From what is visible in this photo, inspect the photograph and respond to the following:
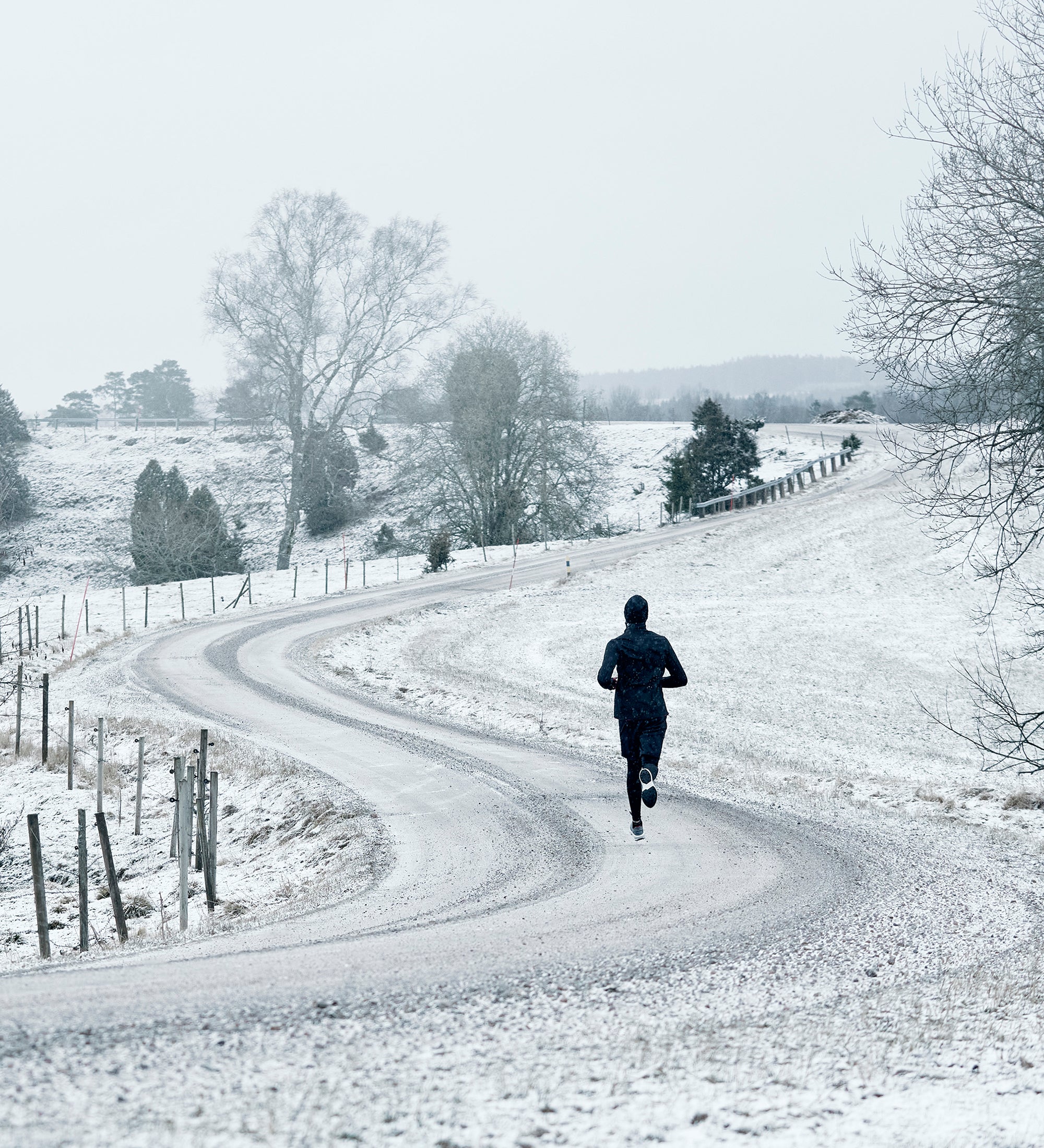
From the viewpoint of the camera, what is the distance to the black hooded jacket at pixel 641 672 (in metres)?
9.03

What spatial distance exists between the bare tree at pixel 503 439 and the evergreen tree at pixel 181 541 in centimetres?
892

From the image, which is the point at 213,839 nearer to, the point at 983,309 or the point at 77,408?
the point at 983,309

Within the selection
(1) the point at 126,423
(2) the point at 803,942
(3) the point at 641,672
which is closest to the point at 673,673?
(3) the point at 641,672

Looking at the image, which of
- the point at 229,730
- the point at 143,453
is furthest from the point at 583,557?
the point at 143,453

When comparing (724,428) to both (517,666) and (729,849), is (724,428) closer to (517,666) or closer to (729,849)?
(517,666)

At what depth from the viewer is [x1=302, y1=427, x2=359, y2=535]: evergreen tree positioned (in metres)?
45.0

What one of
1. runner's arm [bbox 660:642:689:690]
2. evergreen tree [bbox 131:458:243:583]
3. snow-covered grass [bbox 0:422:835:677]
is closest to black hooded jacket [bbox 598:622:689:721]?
runner's arm [bbox 660:642:689:690]

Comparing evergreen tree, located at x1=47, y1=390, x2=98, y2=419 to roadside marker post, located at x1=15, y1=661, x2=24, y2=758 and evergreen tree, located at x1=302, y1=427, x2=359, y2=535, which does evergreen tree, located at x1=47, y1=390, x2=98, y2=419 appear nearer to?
evergreen tree, located at x1=302, y1=427, x2=359, y2=535

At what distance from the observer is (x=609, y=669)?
880 cm

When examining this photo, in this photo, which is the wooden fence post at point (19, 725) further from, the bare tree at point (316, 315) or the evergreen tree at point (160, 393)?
the evergreen tree at point (160, 393)

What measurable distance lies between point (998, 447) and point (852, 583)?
2732 centimetres

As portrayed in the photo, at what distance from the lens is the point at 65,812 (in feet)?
51.8

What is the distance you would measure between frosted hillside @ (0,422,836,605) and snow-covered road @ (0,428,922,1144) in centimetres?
3531


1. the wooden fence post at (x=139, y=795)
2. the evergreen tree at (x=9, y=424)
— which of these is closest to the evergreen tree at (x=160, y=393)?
the evergreen tree at (x=9, y=424)
